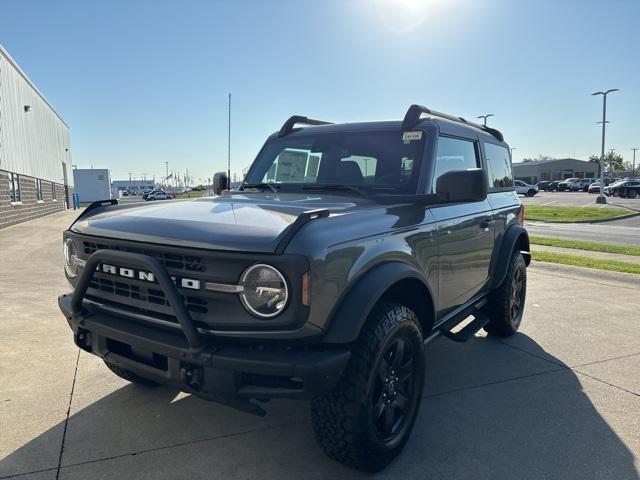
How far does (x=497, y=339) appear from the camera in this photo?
486 centimetres

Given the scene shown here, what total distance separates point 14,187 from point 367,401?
828 inches

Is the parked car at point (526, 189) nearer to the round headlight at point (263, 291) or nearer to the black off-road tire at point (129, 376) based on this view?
the black off-road tire at point (129, 376)

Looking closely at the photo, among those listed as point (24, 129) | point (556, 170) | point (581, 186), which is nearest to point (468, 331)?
point (24, 129)

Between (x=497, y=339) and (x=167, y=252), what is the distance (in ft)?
12.2

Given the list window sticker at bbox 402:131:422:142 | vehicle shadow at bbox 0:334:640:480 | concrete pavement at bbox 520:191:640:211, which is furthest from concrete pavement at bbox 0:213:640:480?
concrete pavement at bbox 520:191:640:211

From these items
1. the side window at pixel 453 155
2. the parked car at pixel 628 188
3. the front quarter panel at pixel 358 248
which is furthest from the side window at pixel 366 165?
the parked car at pixel 628 188

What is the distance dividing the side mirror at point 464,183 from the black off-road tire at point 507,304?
1969 millimetres

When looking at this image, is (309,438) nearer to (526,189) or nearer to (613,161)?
(526,189)

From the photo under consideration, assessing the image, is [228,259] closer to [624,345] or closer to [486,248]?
[486,248]

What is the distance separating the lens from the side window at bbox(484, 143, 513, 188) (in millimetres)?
Result: 4586

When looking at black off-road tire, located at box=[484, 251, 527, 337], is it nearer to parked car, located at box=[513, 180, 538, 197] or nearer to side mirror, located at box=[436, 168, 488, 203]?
side mirror, located at box=[436, 168, 488, 203]

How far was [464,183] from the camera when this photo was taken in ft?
9.42

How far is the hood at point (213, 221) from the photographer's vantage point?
2.15 meters

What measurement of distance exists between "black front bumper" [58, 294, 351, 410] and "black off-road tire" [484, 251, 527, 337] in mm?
2920
